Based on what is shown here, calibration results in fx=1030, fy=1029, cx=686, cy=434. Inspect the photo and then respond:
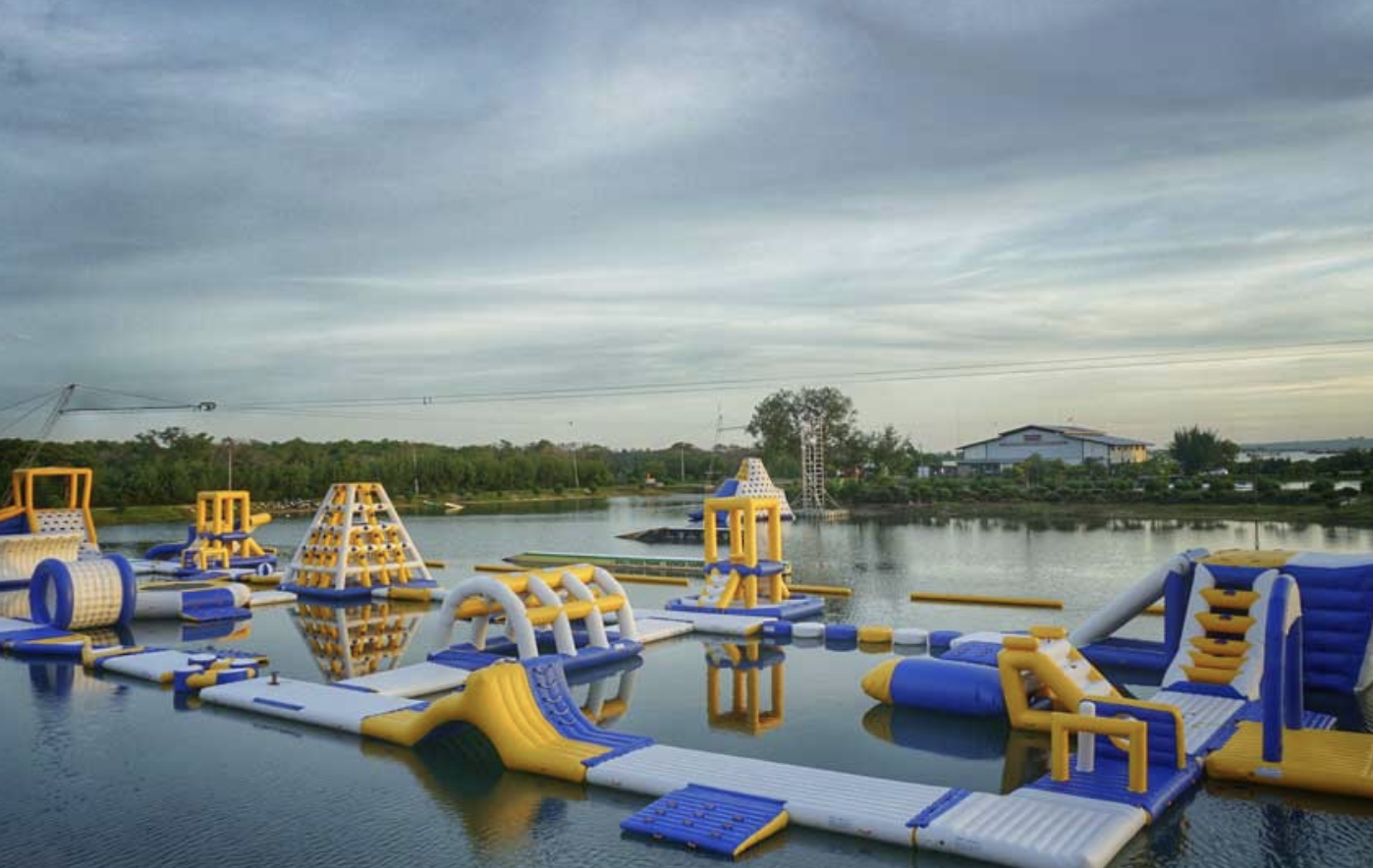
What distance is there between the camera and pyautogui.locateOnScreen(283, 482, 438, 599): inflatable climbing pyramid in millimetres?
24953

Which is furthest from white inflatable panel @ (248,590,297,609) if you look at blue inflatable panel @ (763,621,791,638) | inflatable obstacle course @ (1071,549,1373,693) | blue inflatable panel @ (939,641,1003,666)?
inflatable obstacle course @ (1071,549,1373,693)

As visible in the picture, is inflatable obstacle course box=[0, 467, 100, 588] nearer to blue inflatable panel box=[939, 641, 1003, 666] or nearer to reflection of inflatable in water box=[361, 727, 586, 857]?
reflection of inflatable in water box=[361, 727, 586, 857]

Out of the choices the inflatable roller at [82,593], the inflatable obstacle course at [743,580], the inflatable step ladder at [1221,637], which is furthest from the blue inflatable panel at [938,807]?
the inflatable roller at [82,593]

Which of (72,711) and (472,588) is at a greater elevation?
(472,588)

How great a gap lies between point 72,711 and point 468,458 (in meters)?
66.3

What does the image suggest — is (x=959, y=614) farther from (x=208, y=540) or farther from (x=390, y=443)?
(x=390, y=443)

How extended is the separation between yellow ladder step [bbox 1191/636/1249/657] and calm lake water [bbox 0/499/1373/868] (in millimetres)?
1311

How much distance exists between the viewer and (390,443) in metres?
90.8

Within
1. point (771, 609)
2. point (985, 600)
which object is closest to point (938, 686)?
point (771, 609)

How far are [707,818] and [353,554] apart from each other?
1861 cm

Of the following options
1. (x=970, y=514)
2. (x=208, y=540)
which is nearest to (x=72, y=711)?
(x=208, y=540)

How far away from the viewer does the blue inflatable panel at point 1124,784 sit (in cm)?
886

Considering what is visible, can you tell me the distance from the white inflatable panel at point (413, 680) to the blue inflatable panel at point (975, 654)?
22.8 feet

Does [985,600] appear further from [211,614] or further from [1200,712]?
[211,614]
